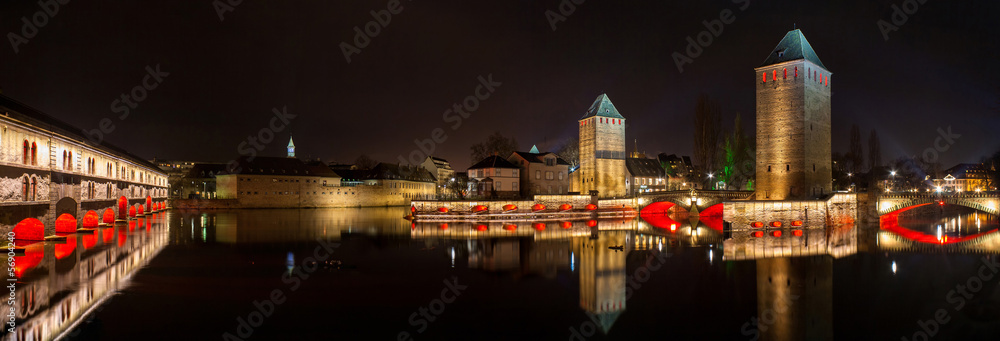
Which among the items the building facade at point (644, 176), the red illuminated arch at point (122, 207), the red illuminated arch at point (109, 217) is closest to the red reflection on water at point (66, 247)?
the red illuminated arch at point (109, 217)

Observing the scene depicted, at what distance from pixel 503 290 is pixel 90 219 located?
83.8 ft

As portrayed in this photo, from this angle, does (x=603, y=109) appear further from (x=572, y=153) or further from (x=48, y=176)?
(x=48, y=176)

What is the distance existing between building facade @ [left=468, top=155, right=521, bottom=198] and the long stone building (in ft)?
102

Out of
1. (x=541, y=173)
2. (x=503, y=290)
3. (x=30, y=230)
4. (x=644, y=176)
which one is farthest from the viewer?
(x=644, y=176)

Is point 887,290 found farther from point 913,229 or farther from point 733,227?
point 913,229

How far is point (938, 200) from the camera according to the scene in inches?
1329

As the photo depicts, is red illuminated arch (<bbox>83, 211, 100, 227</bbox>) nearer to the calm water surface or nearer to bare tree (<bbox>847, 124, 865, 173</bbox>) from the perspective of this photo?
the calm water surface

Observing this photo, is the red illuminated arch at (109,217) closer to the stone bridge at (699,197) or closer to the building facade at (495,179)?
the building facade at (495,179)

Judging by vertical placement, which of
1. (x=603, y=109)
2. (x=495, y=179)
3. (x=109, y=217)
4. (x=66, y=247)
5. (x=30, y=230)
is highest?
(x=603, y=109)

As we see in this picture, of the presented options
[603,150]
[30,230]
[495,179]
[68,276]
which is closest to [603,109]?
[603,150]

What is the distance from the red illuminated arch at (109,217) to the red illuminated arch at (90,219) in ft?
5.90

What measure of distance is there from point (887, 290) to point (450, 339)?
1294 centimetres

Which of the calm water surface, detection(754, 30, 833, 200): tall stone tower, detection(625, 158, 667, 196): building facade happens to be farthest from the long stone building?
detection(625, 158, 667, 196): building facade

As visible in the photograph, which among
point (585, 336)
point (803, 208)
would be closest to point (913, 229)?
point (803, 208)
